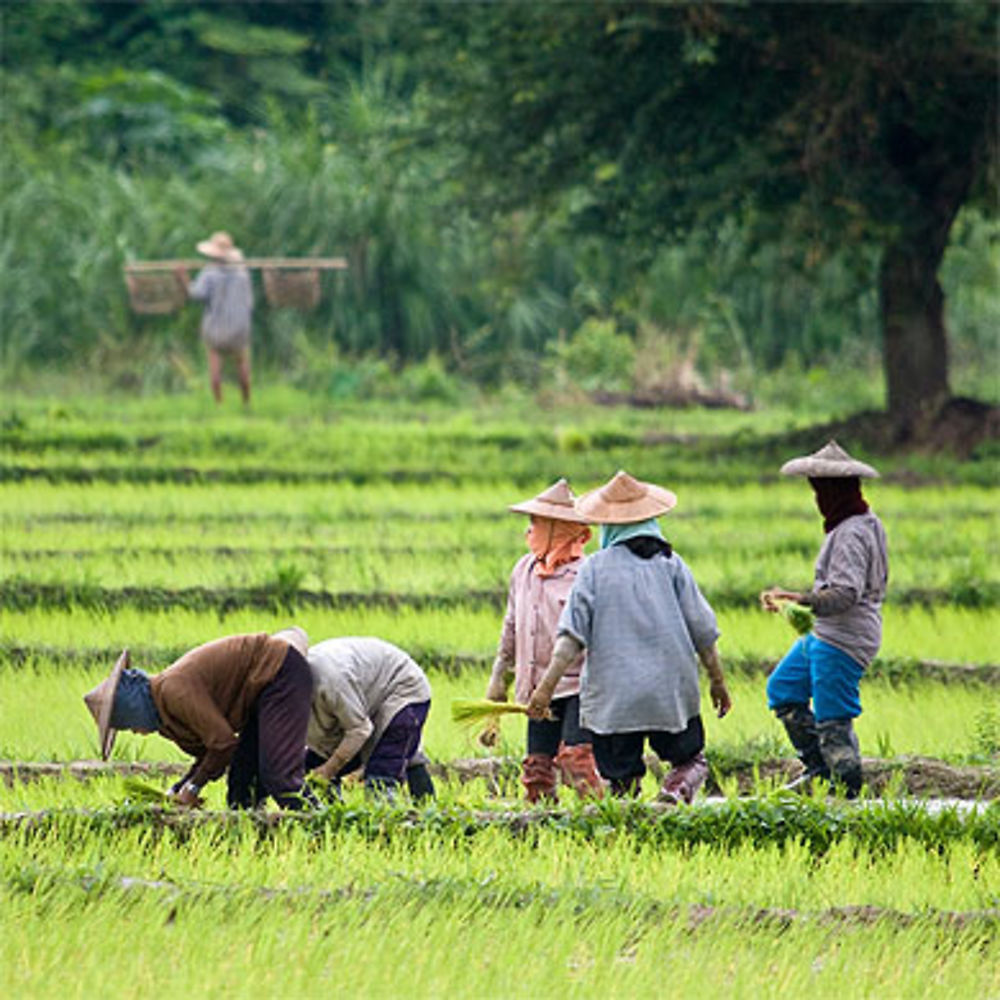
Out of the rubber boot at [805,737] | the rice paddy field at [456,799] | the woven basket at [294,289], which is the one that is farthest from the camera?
the woven basket at [294,289]

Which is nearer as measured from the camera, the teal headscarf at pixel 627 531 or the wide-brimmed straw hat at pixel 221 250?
the teal headscarf at pixel 627 531

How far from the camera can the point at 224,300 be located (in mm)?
19922

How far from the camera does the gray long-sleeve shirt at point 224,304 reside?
65.0 ft

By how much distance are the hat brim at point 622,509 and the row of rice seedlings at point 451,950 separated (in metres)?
1.71

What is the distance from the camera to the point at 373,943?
563cm

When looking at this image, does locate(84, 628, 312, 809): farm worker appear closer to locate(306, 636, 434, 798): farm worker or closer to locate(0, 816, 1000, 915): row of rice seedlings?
locate(306, 636, 434, 798): farm worker

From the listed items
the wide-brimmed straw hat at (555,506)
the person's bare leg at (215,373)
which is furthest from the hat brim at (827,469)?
the person's bare leg at (215,373)

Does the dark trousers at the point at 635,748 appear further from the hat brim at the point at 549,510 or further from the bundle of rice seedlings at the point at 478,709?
the hat brim at the point at 549,510

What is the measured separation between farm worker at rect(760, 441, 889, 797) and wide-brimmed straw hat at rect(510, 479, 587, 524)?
2.32ft

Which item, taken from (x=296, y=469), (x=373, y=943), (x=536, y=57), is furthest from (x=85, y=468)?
(x=373, y=943)

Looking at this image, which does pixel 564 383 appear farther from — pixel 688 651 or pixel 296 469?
pixel 688 651

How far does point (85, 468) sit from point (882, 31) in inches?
246

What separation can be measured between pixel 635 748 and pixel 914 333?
11.3m

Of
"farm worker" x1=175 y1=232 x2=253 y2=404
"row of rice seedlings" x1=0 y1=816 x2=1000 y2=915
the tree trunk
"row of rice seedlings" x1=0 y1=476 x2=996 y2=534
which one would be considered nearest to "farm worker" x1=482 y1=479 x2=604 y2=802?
"row of rice seedlings" x1=0 y1=816 x2=1000 y2=915
